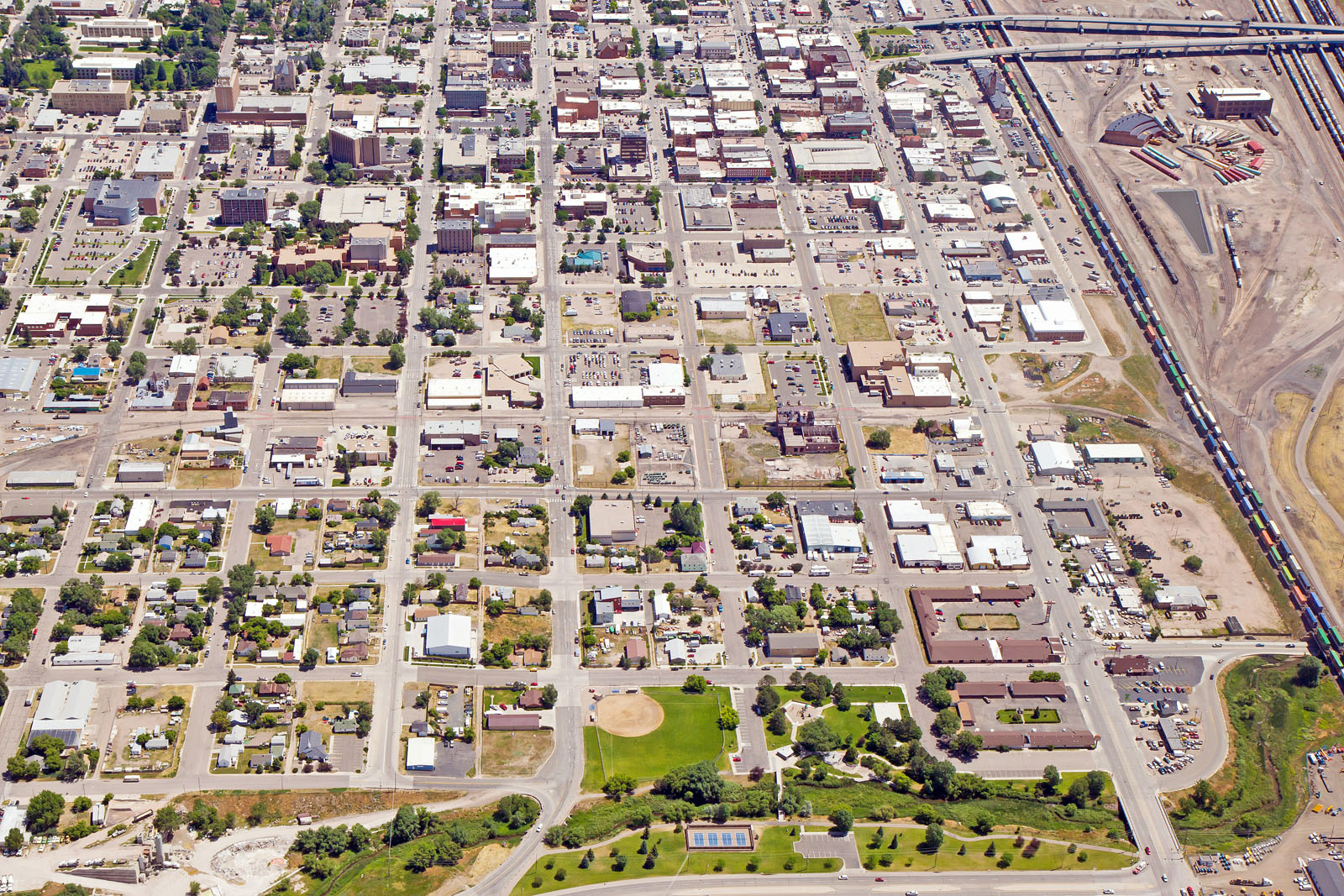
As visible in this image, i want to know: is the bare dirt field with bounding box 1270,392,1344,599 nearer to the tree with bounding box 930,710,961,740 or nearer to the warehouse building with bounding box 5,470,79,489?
the tree with bounding box 930,710,961,740

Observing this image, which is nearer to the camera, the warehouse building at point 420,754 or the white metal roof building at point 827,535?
the warehouse building at point 420,754

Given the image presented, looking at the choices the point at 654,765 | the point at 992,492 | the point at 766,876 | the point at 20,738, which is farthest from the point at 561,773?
the point at 992,492

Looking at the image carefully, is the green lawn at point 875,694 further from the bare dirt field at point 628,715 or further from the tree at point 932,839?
the bare dirt field at point 628,715

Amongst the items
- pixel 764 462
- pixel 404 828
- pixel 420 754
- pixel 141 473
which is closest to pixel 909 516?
pixel 764 462

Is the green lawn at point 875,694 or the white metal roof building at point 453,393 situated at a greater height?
the white metal roof building at point 453,393

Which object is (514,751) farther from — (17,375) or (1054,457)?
(17,375)

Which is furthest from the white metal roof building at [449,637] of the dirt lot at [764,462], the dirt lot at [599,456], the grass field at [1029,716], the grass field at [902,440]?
the grass field at [902,440]
